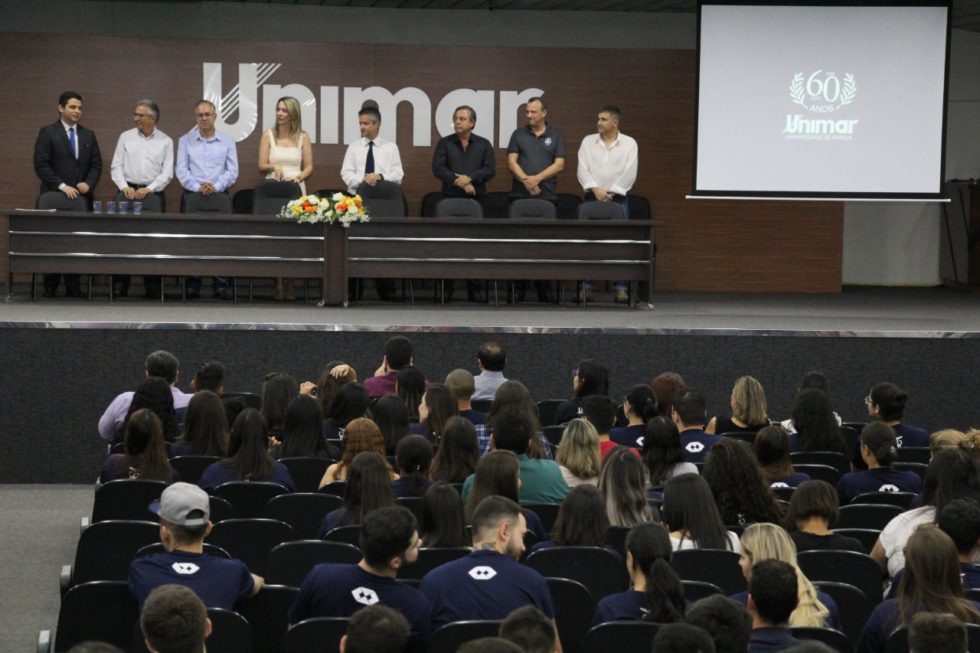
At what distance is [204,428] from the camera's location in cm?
703

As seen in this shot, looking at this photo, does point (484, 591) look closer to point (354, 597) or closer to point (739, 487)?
point (354, 597)

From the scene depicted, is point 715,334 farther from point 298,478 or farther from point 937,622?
point 937,622

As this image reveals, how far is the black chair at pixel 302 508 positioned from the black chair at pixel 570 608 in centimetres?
144

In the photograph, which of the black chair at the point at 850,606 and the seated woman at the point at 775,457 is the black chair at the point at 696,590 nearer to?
the black chair at the point at 850,606

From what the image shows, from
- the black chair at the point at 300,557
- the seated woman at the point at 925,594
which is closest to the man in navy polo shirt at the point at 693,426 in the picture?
the black chair at the point at 300,557

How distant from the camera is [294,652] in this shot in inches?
162

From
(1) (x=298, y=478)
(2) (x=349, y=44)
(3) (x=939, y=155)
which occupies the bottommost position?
(1) (x=298, y=478)

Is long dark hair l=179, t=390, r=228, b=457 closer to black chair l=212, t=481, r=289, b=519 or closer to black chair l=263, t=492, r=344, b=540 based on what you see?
black chair l=212, t=481, r=289, b=519

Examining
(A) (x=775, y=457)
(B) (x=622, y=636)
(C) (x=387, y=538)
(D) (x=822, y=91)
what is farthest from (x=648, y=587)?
(D) (x=822, y=91)

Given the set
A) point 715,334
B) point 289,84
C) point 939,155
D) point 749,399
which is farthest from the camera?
point 289,84

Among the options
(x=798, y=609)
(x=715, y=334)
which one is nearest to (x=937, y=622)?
(x=798, y=609)

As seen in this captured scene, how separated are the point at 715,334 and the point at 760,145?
308 cm

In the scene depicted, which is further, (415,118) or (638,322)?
(415,118)

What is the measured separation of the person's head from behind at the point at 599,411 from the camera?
704 centimetres
